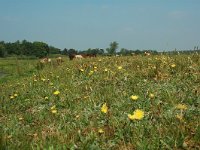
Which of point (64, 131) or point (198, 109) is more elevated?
point (198, 109)

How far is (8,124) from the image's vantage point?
6312 mm

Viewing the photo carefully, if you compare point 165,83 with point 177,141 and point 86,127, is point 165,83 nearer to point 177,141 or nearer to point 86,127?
point 86,127

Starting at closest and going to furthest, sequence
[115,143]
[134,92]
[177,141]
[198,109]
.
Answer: [177,141], [115,143], [198,109], [134,92]

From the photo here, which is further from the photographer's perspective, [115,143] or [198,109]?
[198,109]

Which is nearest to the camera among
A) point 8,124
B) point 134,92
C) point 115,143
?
point 115,143

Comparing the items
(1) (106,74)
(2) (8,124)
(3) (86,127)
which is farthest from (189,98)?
(1) (106,74)

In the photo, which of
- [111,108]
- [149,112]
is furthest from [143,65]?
[149,112]

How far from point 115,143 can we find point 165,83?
3.09m

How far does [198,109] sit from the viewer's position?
4949mm

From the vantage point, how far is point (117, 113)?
5531mm

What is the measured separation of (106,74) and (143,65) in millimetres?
1016

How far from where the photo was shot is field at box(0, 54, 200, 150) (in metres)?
4.24

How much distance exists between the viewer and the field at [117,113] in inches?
167

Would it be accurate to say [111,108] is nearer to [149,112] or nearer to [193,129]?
[149,112]
